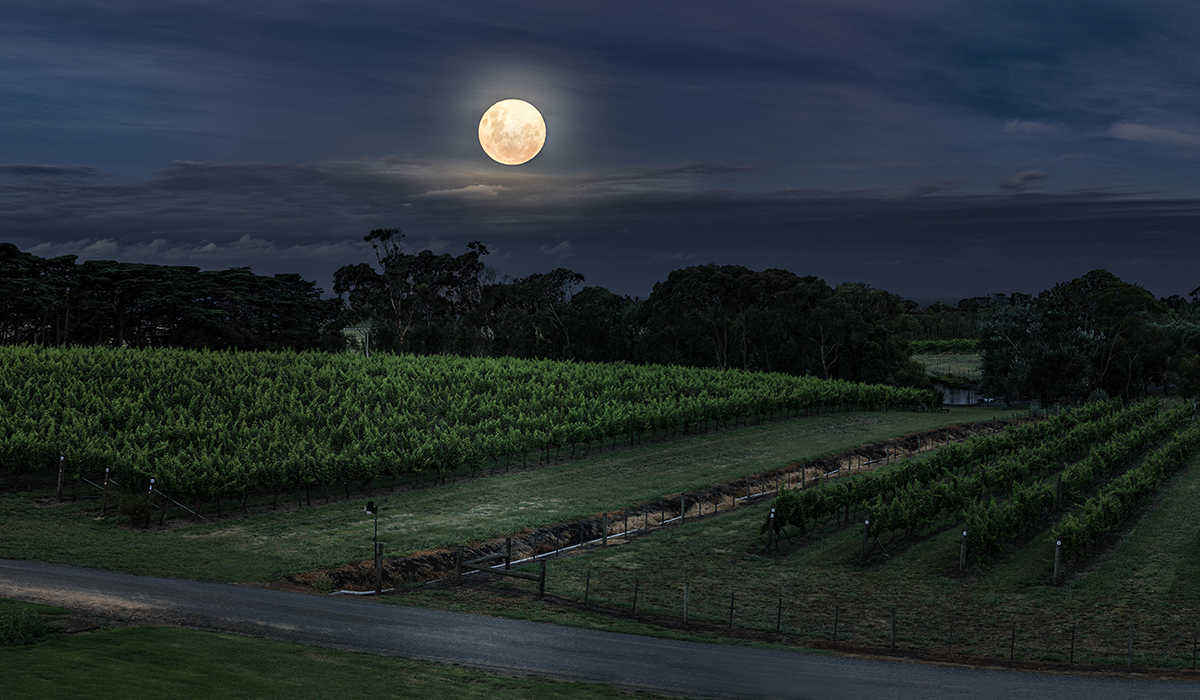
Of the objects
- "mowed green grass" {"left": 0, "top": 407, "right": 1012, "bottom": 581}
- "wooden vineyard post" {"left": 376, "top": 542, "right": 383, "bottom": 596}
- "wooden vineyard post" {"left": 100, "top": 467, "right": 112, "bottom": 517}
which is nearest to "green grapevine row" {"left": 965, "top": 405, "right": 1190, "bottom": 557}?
"mowed green grass" {"left": 0, "top": 407, "right": 1012, "bottom": 581}

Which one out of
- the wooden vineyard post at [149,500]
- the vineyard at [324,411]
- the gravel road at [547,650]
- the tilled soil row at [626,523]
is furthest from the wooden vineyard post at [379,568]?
the wooden vineyard post at [149,500]

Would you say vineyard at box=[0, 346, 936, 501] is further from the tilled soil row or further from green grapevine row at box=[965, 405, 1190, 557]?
green grapevine row at box=[965, 405, 1190, 557]

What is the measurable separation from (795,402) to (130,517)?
53.3m

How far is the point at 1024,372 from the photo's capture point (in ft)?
286

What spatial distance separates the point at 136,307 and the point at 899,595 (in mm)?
94294

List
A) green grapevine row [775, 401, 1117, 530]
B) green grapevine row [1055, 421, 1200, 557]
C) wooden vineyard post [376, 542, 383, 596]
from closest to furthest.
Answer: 1. wooden vineyard post [376, 542, 383, 596]
2. green grapevine row [1055, 421, 1200, 557]
3. green grapevine row [775, 401, 1117, 530]

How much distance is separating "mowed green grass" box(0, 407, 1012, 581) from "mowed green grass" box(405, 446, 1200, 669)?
539 cm

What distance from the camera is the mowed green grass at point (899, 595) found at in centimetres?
2525

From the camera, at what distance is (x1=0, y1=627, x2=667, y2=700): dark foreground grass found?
56.0 feet

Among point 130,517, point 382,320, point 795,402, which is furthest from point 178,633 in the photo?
point 382,320

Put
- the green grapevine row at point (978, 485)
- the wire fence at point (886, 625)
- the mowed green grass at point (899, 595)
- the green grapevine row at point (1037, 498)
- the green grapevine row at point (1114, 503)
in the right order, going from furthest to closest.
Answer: the green grapevine row at point (978, 485), the green grapevine row at point (1037, 498), the green grapevine row at point (1114, 503), the mowed green grass at point (899, 595), the wire fence at point (886, 625)

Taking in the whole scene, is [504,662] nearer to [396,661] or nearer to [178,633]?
[396,661]

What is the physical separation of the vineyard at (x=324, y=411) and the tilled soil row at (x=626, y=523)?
11.1 m

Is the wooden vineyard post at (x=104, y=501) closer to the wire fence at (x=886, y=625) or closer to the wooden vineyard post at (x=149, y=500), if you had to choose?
the wooden vineyard post at (x=149, y=500)
